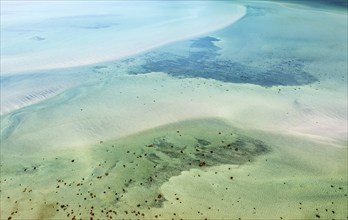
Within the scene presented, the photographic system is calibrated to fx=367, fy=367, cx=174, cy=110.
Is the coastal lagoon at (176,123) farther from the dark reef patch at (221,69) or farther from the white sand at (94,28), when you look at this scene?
the white sand at (94,28)

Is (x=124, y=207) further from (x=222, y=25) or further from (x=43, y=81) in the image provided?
(x=222, y=25)

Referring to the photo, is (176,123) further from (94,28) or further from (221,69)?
(94,28)

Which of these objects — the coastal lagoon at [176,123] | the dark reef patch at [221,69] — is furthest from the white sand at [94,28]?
the dark reef patch at [221,69]

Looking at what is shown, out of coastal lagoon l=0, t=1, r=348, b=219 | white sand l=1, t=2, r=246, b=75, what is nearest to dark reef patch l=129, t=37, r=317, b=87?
coastal lagoon l=0, t=1, r=348, b=219

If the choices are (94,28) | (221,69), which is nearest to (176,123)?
(221,69)

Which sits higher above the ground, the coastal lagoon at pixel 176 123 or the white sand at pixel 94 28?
the white sand at pixel 94 28

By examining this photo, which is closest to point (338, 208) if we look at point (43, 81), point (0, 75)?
point (43, 81)
